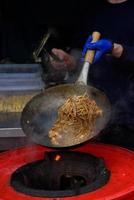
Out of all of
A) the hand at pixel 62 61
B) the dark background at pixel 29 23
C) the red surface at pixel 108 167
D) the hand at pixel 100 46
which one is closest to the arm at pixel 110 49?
the hand at pixel 100 46

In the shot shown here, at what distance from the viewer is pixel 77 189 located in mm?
2418

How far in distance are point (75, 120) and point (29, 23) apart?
2.61 metres

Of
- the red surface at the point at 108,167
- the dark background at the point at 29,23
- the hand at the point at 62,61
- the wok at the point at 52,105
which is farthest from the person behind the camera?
the dark background at the point at 29,23

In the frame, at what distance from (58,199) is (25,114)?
2.46 ft

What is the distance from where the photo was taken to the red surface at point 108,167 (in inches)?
93.0

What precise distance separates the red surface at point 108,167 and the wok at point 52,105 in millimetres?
Answer: 254

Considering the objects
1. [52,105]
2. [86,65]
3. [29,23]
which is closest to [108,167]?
[52,105]

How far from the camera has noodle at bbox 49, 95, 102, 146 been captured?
9.04 ft

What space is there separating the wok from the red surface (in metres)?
0.25

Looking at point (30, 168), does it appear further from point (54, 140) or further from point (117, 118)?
point (117, 118)

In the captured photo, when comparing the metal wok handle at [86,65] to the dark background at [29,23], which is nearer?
the metal wok handle at [86,65]

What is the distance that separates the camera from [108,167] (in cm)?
272

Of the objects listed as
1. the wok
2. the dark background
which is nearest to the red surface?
the wok

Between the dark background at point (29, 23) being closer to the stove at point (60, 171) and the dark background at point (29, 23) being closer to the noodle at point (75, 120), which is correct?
the noodle at point (75, 120)
